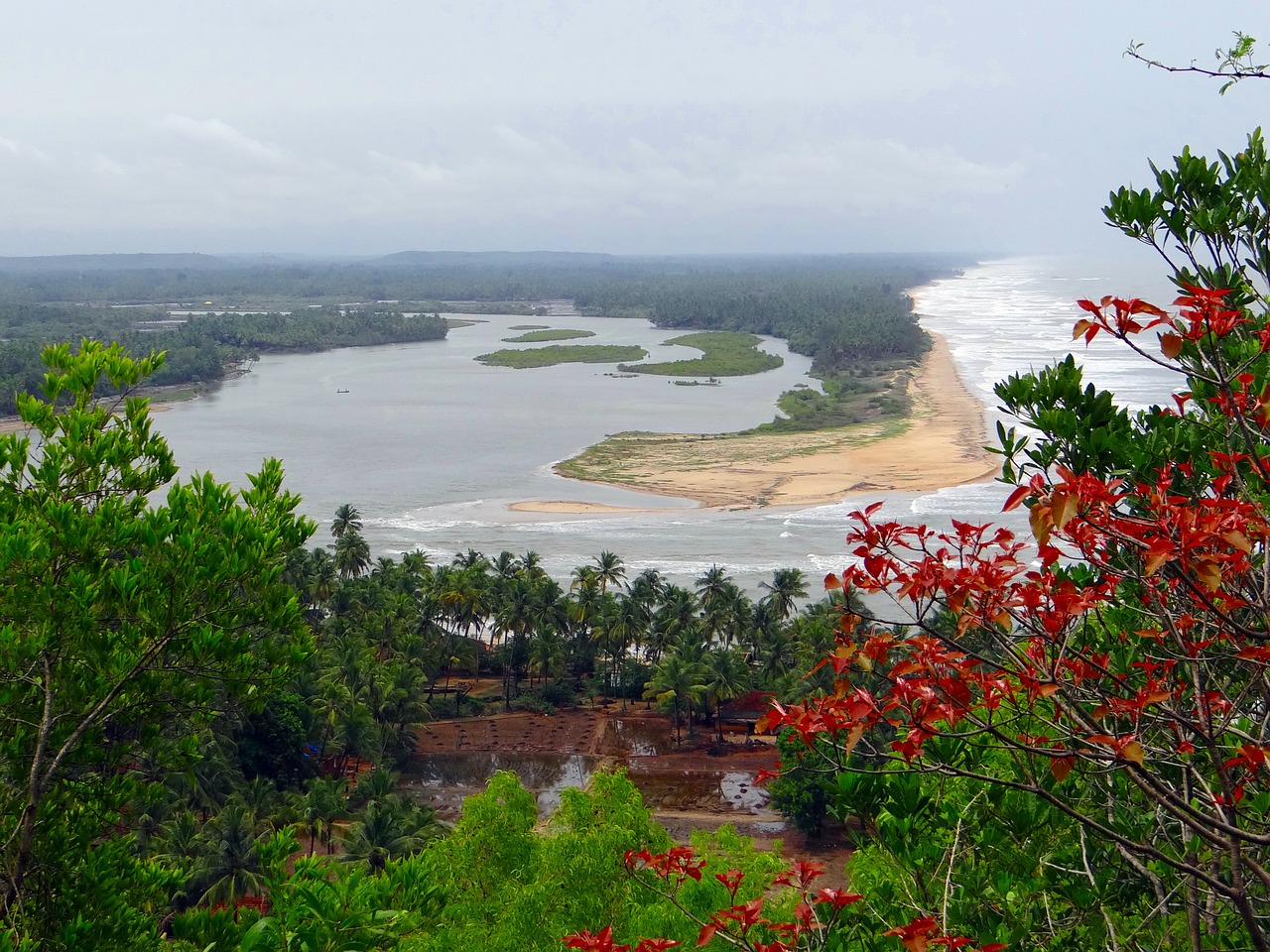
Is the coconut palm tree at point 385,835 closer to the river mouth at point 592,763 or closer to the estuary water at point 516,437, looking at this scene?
the river mouth at point 592,763

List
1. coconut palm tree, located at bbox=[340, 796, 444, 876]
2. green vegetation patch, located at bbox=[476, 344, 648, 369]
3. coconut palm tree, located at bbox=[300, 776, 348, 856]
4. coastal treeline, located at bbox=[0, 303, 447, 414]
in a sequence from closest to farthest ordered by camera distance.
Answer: coconut palm tree, located at bbox=[340, 796, 444, 876], coconut palm tree, located at bbox=[300, 776, 348, 856], coastal treeline, located at bbox=[0, 303, 447, 414], green vegetation patch, located at bbox=[476, 344, 648, 369]

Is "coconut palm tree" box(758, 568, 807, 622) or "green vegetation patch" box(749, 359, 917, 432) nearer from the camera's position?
"coconut palm tree" box(758, 568, 807, 622)

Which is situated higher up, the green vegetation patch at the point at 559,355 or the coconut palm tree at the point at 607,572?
the green vegetation patch at the point at 559,355

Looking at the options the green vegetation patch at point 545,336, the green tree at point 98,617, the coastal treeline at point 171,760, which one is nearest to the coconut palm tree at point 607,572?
the coastal treeline at point 171,760

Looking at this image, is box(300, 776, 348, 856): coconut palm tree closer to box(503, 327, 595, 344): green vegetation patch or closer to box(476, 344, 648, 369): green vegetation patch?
box(476, 344, 648, 369): green vegetation patch

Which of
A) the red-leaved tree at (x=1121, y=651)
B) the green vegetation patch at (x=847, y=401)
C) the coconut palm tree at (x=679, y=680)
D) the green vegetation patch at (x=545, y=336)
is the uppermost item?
the red-leaved tree at (x=1121, y=651)

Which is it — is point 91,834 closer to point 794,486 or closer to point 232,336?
point 794,486

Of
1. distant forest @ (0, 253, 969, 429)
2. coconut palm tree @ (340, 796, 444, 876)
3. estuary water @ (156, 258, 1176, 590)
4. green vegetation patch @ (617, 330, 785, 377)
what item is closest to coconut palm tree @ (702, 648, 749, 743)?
estuary water @ (156, 258, 1176, 590)
